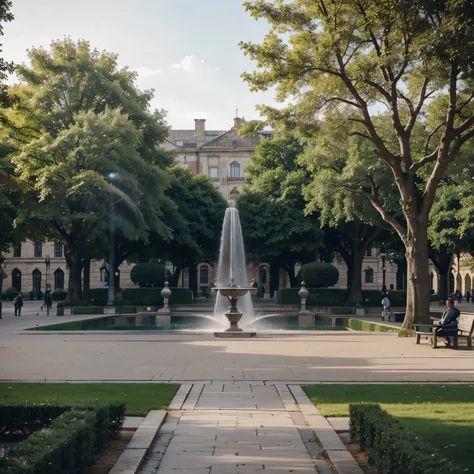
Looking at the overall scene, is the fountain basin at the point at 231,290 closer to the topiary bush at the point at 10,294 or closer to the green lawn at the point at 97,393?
the green lawn at the point at 97,393

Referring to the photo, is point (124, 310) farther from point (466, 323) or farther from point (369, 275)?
point (369, 275)

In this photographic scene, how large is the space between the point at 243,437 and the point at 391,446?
263 centimetres

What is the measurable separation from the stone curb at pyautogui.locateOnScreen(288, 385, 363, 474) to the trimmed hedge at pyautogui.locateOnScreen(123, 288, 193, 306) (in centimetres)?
3670

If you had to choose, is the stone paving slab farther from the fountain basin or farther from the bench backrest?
the fountain basin

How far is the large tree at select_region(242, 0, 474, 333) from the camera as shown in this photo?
806 inches

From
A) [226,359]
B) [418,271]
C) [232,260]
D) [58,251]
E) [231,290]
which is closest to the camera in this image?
[226,359]

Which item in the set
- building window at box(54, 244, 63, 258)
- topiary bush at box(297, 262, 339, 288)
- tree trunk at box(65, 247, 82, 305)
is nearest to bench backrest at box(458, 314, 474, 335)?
topiary bush at box(297, 262, 339, 288)

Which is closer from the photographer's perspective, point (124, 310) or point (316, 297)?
point (124, 310)

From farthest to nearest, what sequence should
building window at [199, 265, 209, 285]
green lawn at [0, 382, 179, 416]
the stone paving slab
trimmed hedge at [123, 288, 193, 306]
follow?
building window at [199, 265, 209, 285] < trimmed hedge at [123, 288, 193, 306] < green lawn at [0, 382, 179, 416] < the stone paving slab

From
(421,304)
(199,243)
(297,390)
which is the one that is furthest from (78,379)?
(199,243)

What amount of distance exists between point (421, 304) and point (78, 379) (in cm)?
1369

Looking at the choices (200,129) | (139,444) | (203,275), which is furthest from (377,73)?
(200,129)

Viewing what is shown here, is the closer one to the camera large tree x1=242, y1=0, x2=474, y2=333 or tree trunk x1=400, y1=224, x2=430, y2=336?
large tree x1=242, y1=0, x2=474, y2=333

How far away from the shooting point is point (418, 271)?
74.5 ft
